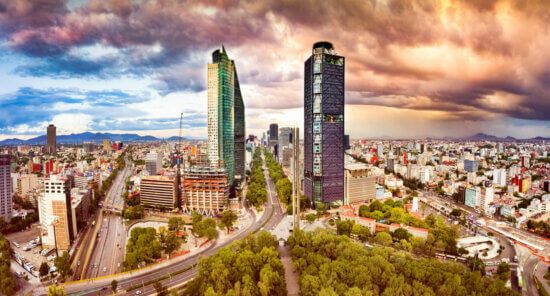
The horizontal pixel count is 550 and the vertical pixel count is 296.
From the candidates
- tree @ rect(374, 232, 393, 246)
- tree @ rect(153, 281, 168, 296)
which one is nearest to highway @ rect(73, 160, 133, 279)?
tree @ rect(153, 281, 168, 296)

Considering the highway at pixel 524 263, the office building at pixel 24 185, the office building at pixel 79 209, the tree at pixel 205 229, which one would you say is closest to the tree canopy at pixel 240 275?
the tree at pixel 205 229

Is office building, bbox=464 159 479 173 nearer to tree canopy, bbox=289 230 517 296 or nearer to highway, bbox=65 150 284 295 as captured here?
tree canopy, bbox=289 230 517 296

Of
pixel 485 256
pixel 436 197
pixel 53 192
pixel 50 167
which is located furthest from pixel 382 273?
pixel 50 167

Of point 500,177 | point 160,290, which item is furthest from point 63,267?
point 500,177

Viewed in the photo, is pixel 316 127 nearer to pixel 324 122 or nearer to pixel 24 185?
pixel 324 122

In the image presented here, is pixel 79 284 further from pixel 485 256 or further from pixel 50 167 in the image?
pixel 50 167

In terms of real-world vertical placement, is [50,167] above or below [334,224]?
above
